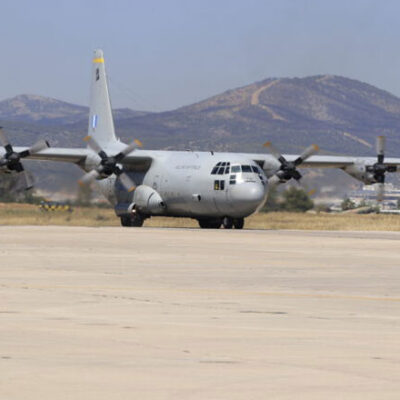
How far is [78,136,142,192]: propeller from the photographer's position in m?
53.6

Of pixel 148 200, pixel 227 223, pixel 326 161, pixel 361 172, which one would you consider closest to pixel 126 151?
pixel 148 200

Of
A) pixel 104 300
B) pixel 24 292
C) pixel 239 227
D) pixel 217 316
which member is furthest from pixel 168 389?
pixel 239 227

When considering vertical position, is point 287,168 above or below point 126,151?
below

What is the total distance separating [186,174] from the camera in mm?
51719

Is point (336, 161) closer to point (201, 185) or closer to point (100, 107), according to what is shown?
point (201, 185)

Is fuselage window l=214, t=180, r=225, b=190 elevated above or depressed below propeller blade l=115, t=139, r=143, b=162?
below

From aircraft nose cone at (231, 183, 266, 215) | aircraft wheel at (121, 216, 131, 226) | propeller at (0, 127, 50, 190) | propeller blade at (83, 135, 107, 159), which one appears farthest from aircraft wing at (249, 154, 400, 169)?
propeller at (0, 127, 50, 190)

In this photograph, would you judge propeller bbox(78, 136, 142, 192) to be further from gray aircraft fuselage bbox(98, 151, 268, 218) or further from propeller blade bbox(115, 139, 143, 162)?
gray aircraft fuselage bbox(98, 151, 268, 218)

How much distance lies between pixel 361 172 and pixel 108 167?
13644 millimetres

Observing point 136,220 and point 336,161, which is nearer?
point 136,220

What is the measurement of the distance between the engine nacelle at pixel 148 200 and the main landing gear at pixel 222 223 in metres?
2.28

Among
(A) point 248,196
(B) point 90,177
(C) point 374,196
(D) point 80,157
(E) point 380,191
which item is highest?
(D) point 80,157

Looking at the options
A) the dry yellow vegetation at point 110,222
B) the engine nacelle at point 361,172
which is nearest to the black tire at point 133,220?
the dry yellow vegetation at point 110,222

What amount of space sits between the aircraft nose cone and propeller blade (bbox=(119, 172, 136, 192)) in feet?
25.9
